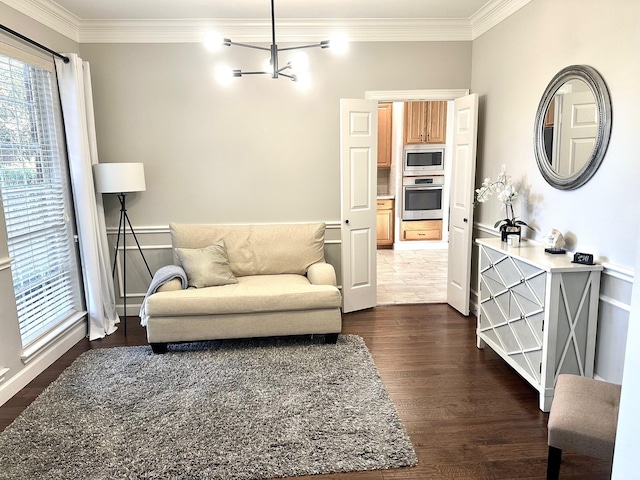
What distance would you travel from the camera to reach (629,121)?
2.29m

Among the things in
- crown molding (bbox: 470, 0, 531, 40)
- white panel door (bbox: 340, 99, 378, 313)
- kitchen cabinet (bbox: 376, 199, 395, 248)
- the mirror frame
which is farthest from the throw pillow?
kitchen cabinet (bbox: 376, 199, 395, 248)

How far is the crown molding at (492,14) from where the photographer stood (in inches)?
134

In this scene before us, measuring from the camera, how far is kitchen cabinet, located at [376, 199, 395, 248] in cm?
740

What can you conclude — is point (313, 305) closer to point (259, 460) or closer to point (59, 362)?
point (259, 460)

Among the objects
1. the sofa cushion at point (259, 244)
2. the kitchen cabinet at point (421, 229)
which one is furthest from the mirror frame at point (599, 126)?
the kitchen cabinet at point (421, 229)

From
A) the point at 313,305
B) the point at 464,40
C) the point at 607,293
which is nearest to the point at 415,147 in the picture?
the point at 464,40

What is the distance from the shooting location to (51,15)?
3.48 m

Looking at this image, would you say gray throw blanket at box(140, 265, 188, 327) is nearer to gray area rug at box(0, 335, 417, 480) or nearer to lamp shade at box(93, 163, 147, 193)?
gray area rug at box(0, 335, 417, 480)

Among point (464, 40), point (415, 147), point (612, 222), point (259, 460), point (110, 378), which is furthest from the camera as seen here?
point (415, 147)

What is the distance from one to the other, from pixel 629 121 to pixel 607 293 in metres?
0.96

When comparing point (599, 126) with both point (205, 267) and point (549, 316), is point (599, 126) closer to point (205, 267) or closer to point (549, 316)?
point (549, 316)

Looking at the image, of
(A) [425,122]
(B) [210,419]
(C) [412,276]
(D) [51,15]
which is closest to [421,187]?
(A) [425,122]

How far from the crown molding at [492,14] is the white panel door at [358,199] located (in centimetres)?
120

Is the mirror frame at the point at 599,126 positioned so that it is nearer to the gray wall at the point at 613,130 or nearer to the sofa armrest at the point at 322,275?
the gray wall at the point at 613,130
